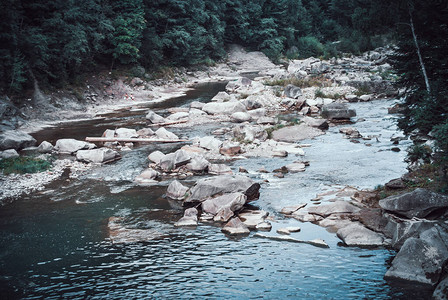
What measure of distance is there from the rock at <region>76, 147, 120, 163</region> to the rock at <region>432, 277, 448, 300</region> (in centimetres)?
1241

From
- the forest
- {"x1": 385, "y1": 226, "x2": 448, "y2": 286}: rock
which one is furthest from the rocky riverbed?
the forest

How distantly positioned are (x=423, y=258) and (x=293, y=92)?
20991 millimetres

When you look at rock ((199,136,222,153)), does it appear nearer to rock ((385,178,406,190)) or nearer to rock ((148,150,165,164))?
rock ((148,150,165,164))

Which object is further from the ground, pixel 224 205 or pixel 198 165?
pixel 198 165

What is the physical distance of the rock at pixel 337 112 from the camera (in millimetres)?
21391

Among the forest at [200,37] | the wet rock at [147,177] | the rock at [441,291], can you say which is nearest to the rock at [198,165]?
the wet rock at [147,177]

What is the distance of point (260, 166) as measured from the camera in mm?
14367

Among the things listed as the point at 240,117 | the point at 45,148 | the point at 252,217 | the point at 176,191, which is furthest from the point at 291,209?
the point at 240,117

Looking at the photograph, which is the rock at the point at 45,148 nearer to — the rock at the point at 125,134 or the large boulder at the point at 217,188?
the rock at the point at 125,134

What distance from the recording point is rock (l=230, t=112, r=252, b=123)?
72.9 feet

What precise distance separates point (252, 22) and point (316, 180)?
53.8m

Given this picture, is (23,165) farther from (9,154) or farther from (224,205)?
(224,205)

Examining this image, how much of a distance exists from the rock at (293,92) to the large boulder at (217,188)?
1670 centimetres

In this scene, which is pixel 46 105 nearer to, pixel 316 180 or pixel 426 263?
pixel 316 180
